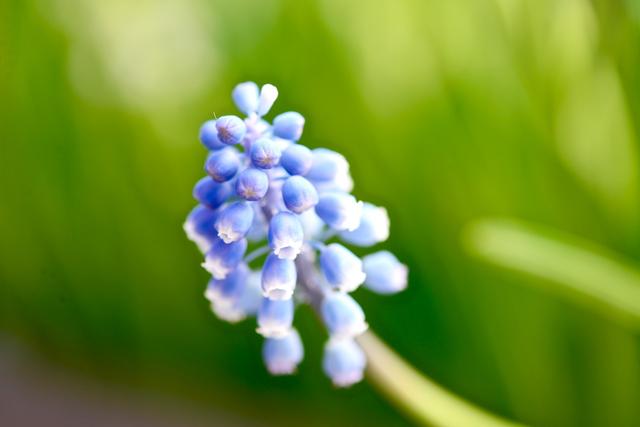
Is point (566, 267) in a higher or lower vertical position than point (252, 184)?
higher

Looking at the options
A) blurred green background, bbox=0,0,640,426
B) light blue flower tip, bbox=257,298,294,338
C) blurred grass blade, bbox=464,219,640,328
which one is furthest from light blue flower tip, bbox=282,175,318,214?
blurred green background, bbox=0,0,640,426

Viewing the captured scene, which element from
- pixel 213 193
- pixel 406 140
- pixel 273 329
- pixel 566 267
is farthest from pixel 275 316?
pixel 406 140

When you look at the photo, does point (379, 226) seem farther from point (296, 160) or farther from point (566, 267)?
point (566, 267)

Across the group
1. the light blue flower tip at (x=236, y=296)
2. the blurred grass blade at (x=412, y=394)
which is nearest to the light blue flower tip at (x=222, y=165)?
the light blue flower tip at (x=236, y=296)

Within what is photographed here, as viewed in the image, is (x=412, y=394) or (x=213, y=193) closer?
(x=213, y=193)

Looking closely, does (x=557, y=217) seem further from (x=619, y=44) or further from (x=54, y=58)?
(x=54, y=58)

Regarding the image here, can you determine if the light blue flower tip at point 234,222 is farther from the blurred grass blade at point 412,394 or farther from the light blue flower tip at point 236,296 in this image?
the blurred grass blade at point 412,394
